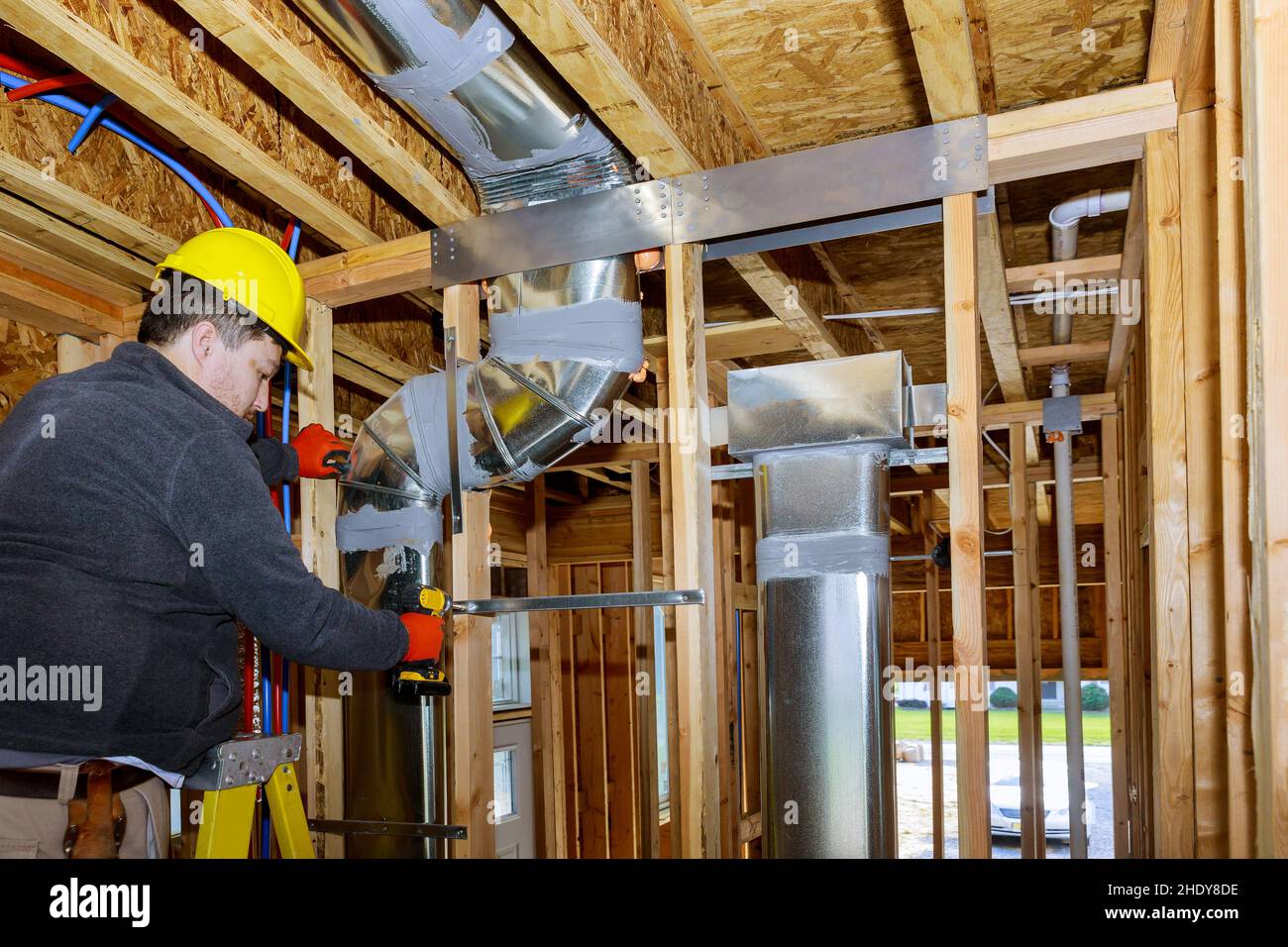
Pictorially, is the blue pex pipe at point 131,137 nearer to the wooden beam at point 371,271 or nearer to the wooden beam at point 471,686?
the wooden beam at point 371,271

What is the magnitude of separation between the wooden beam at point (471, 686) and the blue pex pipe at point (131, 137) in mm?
807

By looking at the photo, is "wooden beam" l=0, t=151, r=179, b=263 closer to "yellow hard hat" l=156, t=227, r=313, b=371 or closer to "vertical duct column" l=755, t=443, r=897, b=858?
"yellow hard hat" l=156, t=227, r=313, b=371

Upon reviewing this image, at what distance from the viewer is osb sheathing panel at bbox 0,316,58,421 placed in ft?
10.1

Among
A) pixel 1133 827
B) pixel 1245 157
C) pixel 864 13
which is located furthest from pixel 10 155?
pixel 1133 827

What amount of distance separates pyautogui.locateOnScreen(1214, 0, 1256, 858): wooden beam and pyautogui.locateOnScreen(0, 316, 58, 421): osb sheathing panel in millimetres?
3123

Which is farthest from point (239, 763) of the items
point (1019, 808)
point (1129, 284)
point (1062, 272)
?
point (1019, 808)

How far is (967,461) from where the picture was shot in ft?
6.84

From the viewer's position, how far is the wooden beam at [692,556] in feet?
7.58

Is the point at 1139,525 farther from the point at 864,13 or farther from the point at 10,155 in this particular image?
the point at 10,155

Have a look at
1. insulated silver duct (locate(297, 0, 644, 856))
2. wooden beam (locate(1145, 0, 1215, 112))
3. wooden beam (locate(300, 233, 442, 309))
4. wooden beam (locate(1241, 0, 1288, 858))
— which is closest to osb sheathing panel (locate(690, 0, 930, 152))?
insulated silver duct (locate(297, 0, 644, 856))

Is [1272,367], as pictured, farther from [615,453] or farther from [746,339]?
[615,453]

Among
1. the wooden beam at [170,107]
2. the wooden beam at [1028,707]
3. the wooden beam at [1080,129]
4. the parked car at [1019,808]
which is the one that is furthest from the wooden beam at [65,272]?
the parked car at [1019,808]

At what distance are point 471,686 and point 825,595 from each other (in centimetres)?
95
